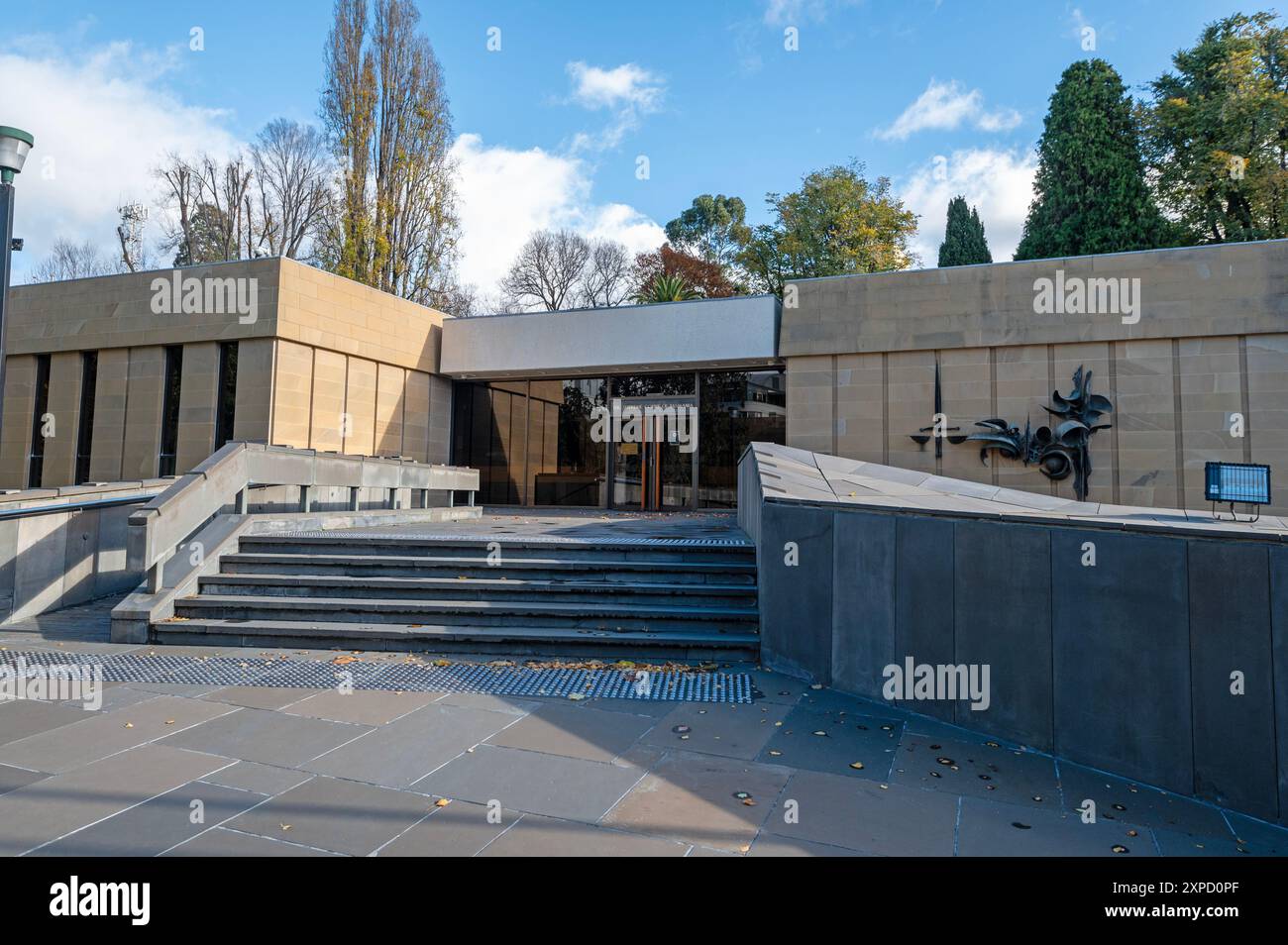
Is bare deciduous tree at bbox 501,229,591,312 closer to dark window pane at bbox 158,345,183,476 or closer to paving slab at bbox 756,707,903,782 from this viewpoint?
dark window pane at bbox 158,345,183,476

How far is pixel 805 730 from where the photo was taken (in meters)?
4.57

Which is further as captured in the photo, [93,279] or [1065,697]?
[93,279]

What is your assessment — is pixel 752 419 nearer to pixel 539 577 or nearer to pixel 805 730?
pixel 539 577

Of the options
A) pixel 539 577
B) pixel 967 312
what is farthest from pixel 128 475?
pixel 967 312

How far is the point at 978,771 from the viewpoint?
13.0ft

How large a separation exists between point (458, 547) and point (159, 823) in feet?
16.3

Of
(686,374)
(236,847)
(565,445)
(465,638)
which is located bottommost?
(236,847)

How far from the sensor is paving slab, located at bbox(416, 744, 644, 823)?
3.47 m

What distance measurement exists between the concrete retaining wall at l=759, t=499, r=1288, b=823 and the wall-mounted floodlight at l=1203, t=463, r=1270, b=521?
2388mm

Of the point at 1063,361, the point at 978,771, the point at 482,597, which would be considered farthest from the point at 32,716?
the point at 1063,361

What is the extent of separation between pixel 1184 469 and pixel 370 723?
49.3 feet

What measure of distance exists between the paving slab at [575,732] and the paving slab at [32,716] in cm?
277

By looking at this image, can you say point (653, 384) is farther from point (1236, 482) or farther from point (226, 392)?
point (1236, 482)

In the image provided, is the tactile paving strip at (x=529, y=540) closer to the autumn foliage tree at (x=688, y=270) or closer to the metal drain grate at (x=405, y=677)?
the metal drain grate at (x=405, y=677)
